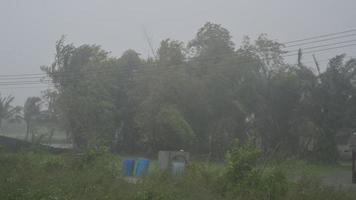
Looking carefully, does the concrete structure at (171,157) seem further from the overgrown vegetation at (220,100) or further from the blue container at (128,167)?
the overgrown vegetation at (220,100)

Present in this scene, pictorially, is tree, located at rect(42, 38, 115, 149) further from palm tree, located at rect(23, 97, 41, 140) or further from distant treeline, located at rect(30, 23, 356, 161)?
palm tree, located at rect(23, 97, 41, 140)

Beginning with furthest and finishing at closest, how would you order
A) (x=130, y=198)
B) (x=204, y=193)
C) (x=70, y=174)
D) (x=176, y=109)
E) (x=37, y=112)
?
(x=37, y=112)
(x=176, y=109)
(x=70, y=174)
(x=204, y=193)
(x=130, y=198)

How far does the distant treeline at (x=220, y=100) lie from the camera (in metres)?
41.1

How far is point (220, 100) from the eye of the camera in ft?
146

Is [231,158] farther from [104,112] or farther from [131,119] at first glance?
[131,119]

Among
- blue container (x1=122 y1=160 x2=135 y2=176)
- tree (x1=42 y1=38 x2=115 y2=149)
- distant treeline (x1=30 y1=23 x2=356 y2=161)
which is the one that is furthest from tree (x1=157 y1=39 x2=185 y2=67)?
blue container (x1=122 y1=160 x2=135 y2=176)

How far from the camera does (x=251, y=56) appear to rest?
44219mm

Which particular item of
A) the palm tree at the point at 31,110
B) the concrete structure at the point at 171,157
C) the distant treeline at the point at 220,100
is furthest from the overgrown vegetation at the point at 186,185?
the palm tree at the point at 31,110

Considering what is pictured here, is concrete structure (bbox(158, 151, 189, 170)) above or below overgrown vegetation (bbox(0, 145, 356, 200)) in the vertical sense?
above

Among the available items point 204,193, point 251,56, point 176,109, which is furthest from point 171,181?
point 251,56

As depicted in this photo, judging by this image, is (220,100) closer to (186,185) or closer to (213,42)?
(213,42)

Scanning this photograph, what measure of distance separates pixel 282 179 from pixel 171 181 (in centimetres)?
322

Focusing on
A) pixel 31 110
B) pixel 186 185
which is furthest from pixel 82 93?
pixel 186 185

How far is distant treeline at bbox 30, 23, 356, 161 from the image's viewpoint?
4109cm
